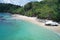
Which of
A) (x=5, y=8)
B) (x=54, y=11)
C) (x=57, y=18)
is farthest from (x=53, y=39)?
(x=5, y=8)

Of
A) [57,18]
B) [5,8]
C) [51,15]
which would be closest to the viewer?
[57,18]

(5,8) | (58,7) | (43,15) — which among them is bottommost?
(5,8)

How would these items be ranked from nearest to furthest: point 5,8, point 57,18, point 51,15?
point 57,18
point 51,15
point 5,8

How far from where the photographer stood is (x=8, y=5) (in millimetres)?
89125

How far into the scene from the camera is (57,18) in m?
30.1

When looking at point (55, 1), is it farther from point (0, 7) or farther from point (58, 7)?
point (0, 7)

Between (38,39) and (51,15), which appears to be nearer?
(38,39)

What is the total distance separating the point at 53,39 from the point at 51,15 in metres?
14.7

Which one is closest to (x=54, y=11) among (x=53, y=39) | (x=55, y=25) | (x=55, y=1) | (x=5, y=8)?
(x=55, y=1)

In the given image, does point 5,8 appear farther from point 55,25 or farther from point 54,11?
point 55,25

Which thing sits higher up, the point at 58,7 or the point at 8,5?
the point at 58,7

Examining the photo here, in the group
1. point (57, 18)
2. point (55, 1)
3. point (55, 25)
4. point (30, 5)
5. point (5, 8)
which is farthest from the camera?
point (5, 8)

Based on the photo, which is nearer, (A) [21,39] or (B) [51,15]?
(A) [21,39]

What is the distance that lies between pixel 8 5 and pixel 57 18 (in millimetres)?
61743
